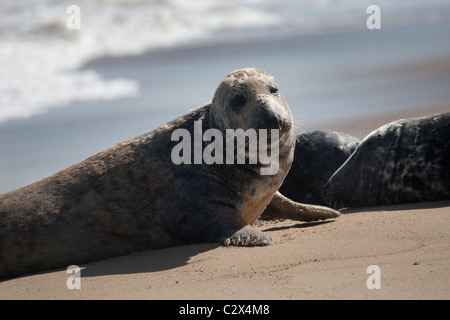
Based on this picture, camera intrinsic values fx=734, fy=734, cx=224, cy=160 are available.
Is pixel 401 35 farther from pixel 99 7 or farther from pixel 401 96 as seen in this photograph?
pixel 99 7

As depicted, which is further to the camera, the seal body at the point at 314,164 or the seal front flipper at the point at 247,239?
the seal body at the point at 314,164

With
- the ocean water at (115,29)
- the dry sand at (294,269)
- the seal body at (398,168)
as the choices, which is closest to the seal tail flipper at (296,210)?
the dry sand at (294,269)

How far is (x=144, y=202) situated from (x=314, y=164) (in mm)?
3290

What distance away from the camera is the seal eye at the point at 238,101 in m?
6.33

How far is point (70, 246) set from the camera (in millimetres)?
6242

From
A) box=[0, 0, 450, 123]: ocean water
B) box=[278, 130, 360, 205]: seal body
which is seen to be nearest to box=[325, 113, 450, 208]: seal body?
box=[278, 130, 360, 205]: seal body

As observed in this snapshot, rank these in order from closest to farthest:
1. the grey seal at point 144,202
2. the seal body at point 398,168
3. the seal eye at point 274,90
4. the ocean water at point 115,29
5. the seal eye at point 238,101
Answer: the grey seal at point 144,202 → the seal eye at point 238,101 → the seal eye at point 274,90 → the seal body at point 398,168 → the ocean water at point 115,29

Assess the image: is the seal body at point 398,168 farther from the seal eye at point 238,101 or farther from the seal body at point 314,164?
the seal eye at point 238,101

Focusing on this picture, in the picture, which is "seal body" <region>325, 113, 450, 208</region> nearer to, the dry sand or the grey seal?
the dry sand

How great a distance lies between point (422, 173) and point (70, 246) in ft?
11.9

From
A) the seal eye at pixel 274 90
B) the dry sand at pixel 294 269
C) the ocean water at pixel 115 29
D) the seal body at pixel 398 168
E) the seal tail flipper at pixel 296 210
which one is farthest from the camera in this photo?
the ocean water at pixel 115 29

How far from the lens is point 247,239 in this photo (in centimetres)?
588

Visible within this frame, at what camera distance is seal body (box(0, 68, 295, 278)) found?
6.20 meters

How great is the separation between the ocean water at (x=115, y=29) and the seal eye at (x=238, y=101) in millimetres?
10353
